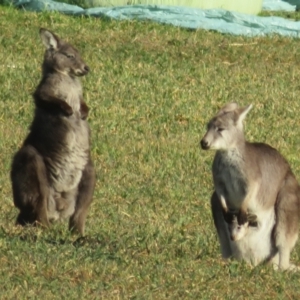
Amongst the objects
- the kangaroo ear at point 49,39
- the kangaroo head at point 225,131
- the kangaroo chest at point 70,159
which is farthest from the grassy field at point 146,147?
the kangaroo ear at point 49,39

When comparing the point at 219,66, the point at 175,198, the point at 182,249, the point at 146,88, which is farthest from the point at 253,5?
A: the point at 182,249

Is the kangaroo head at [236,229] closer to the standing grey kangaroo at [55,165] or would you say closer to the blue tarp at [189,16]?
the standing grey kangaroo at [55,165]

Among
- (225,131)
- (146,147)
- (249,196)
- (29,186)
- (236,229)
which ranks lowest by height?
(146,147)

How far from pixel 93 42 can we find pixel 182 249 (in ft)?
24.3

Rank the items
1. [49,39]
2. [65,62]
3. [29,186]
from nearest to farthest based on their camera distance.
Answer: [29,186] < [65,62] < [49,39]

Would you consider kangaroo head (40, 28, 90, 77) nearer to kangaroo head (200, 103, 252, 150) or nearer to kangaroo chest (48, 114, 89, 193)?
kangaroo chest (48, 114, 89, 193)

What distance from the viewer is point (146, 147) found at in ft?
35.2

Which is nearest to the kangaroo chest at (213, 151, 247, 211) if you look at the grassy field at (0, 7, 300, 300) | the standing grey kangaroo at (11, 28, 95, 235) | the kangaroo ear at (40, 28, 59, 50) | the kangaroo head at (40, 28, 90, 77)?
the grassy field at (0, 7, 300, 300)

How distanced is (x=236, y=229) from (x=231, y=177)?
0.99ft

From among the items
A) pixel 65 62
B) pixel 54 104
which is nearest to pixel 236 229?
pixel 54 104

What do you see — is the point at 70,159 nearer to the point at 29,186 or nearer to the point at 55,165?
the point at 55,165

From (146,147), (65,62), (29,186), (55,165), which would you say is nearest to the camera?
(29,186)

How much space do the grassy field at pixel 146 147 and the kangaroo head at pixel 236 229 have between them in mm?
161

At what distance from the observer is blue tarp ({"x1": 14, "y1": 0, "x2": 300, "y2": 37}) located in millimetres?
15430
